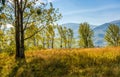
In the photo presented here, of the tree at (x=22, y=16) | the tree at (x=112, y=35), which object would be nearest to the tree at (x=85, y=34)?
the tree at (x=112, y=35)

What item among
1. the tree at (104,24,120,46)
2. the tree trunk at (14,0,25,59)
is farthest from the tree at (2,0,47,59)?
the tree at (104,24,120,46)

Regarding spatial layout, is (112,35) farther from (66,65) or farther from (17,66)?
(66,65)

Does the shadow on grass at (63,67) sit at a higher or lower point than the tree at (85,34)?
lower

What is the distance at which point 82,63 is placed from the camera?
18797mm

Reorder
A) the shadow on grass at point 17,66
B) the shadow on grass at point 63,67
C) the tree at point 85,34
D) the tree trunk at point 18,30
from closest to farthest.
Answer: the shadow on grass at point 63,67, the shadow on grass at point 17,66, the tree trunk at point 18,30, the tree at point 85,34

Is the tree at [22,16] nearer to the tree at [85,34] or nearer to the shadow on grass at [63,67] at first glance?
the shadow on grass at [63,67]

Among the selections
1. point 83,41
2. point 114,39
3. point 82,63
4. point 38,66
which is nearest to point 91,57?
point 82,63

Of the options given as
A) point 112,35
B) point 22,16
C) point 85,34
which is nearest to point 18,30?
point 22,16

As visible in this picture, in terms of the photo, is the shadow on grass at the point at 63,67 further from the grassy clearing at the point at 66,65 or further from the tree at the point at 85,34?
the tree at the point at 85,34

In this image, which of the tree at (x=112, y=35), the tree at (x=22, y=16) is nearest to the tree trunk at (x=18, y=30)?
the tree at (x=22, y=16)

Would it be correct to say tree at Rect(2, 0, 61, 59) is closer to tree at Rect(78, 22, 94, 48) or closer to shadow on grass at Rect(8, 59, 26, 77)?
shadow on grass at Rect(8, 59, 26, 77)

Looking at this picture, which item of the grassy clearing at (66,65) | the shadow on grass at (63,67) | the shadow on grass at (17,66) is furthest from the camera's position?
the shadow on grass at (17,66)

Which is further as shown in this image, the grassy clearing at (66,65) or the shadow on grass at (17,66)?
the shadow on grass at (17,66)

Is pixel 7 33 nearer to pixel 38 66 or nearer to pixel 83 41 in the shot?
pixel 38 66
